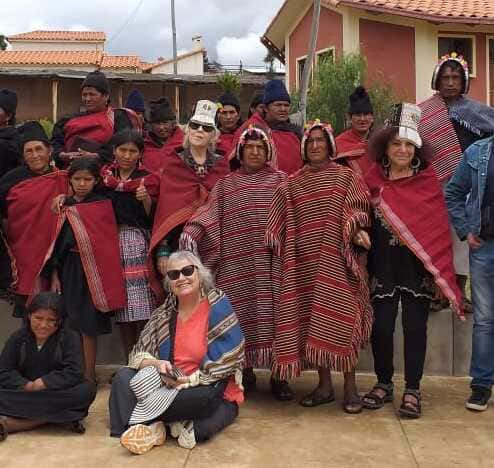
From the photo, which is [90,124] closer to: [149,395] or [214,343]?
[214,343]

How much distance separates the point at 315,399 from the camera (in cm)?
450

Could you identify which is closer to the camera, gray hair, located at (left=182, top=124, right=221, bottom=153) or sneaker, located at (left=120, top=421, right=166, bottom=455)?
sneaker, located at (left=120, top=421, right=166, bottom=455)

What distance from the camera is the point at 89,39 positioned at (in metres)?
44.0

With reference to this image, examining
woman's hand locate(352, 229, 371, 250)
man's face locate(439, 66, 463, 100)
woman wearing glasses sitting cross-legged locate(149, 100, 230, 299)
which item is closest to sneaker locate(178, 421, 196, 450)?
woman wearing glasses sitting cross-legged locate(149, 100, 230, 299)

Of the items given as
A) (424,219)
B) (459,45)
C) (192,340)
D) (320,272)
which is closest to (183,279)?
(192,340)

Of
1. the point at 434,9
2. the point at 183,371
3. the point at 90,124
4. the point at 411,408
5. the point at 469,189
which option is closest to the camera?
the point at 183,371

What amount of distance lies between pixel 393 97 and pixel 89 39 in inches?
1214

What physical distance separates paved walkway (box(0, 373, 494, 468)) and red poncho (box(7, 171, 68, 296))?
1.02m

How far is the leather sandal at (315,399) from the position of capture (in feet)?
14.7

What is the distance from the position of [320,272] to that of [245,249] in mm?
501

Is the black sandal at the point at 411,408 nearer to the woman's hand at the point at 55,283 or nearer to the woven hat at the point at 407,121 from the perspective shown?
the woven hat at the point at 407,121

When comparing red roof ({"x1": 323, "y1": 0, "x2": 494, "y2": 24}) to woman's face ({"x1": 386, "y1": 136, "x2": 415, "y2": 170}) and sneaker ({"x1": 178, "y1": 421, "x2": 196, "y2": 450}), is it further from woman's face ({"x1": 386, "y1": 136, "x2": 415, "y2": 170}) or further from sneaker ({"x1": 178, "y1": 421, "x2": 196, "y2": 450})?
sneaker ({"x1": 178, "y1": 421, "x2": 196, "y2": 450})

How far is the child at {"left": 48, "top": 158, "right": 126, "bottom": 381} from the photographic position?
4.70m

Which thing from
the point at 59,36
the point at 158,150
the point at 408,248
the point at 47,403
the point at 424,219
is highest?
the point at 59,36
